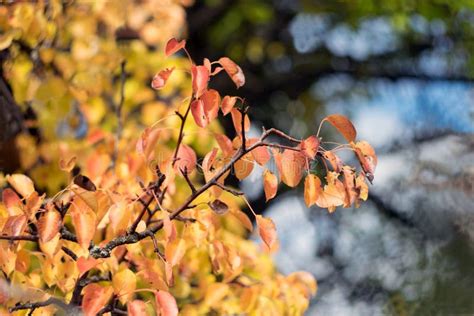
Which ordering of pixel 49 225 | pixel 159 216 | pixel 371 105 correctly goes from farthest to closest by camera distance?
pixel 371 105 < pixel 159 216 < pixel 49 225

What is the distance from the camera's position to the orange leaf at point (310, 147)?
1060mm

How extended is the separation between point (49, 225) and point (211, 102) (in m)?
0.28

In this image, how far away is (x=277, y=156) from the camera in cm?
111

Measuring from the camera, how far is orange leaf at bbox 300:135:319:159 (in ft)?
3.48

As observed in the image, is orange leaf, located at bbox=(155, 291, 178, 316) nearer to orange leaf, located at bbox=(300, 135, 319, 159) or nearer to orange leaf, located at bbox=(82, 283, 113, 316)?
orange leaf, located at bbox=(82, 283, 113, 316)

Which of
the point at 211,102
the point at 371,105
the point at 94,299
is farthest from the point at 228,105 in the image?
the point at 371,105

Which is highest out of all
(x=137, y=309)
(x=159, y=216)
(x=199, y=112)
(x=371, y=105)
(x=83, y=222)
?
(x=199, y=112)

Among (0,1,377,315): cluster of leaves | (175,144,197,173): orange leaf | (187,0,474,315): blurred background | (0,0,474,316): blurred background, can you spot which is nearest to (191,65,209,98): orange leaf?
(0,1,377,315): cluster of leaves

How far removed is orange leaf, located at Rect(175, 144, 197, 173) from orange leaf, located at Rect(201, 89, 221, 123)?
0.07m

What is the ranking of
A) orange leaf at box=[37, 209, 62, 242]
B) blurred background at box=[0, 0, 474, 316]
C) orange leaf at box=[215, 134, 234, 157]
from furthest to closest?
1. blurred background at box=[0, 0, 474, 316]
2. orange leaf at box=[215, 134, 234, 157]
3. orange leaf at box=[37, 209, 62, 242]

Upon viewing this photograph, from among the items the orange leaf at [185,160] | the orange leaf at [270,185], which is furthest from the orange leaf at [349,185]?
the orange leaf at [185,160]

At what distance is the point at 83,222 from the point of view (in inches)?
42.8

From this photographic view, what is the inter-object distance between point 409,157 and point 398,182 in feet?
0.35

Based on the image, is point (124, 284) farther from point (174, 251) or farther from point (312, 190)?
point (312, 190)
